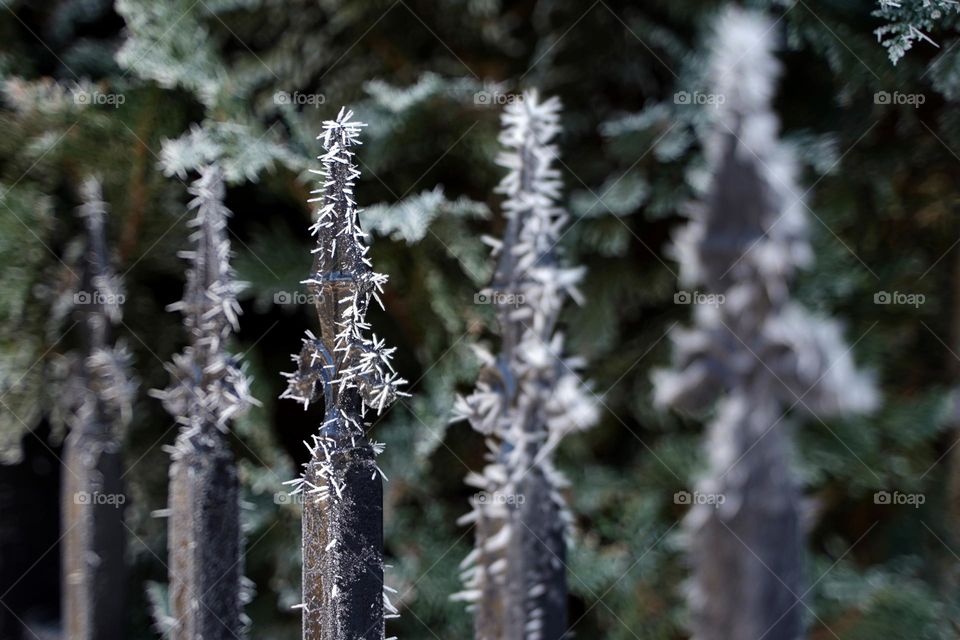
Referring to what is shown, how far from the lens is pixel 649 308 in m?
1.90

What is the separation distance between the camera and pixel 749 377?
1.81ft

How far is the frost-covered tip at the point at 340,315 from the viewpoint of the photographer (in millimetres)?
791
